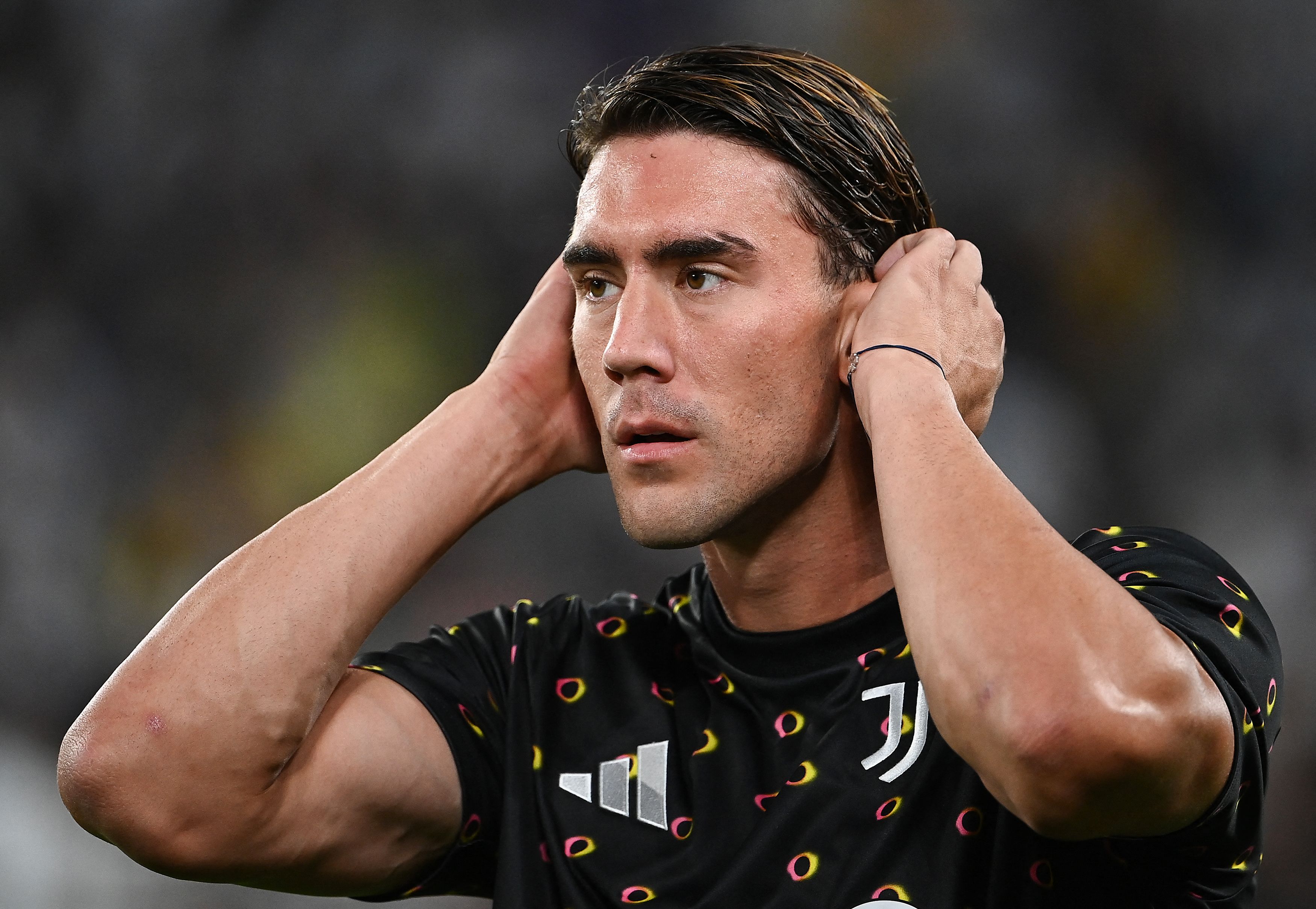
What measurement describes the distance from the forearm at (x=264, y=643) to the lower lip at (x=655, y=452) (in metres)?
0.32

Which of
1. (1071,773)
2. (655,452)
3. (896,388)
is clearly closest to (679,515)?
(655,452)

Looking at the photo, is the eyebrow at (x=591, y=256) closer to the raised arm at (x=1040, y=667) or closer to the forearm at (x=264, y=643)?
the forearm at (x=264, y=643)

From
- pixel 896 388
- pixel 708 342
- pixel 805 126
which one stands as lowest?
pixel 896 388

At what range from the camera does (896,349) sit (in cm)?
160

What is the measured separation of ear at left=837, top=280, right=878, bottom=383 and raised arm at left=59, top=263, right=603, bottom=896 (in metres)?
0.58

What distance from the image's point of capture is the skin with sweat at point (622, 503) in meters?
1.57

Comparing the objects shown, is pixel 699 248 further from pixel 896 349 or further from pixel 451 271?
pixel 451 271

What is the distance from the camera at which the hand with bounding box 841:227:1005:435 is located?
1.64 m

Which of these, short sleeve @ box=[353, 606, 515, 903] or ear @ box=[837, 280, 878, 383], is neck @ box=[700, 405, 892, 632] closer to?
ear @ box=[837, 280, 878, 383]

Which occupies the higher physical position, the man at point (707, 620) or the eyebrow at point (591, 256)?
the eyebrow at point (591, 256)

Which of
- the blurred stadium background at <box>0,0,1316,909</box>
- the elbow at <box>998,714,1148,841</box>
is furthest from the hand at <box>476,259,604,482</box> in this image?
the blurred stadium background at <box>0,0,1316,909</box>

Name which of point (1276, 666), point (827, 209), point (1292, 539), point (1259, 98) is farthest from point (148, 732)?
point (1259, 98)

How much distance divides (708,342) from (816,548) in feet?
1.24

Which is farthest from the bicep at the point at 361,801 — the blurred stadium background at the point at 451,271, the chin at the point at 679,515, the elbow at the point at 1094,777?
the blurred stadium background at the point at 451,271
